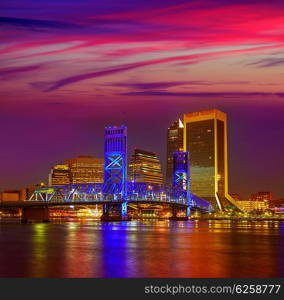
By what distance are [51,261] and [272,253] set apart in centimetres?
1755

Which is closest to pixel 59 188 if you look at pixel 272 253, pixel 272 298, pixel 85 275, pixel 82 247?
pixel 82 247

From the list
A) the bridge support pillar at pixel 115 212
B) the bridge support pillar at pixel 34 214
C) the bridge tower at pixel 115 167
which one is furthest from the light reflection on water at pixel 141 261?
the bridge tower at pixel 115 167

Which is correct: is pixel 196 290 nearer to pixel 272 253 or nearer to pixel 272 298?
pixel 272 298

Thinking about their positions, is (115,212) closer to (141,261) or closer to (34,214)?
(34,214)

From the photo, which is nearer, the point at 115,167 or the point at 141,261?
the point at 141,261

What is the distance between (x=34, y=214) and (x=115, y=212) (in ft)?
77.2

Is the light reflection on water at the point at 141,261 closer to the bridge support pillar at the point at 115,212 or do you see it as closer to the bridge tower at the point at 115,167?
the bridge support pillar at the point at 115,212

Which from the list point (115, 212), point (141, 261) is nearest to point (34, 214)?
point (115, 212)

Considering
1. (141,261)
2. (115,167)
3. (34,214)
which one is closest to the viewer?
(141,261)

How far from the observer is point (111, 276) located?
28.7 m

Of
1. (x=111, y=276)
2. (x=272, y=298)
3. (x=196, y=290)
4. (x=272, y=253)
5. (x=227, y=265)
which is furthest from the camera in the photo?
(x=272, y=253)

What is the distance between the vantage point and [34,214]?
13512 centimetres

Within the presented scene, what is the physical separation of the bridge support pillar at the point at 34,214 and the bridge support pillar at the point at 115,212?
16626 millimetres

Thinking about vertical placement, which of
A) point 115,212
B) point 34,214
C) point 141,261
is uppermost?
point 115,212
